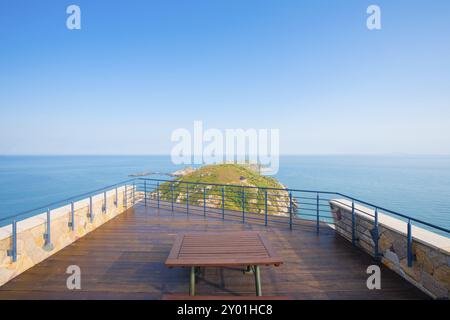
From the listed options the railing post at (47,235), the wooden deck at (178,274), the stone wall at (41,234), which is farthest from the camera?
the railing post at (47,235)

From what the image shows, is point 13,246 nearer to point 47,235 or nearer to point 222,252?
point 47,235

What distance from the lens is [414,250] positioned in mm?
2799

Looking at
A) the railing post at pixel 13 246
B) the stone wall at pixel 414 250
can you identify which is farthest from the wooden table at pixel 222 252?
the railing post at pixel 13 246

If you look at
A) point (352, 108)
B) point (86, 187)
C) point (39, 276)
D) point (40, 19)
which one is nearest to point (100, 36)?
point (40, 19)

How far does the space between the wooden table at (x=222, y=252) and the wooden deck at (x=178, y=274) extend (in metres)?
0.37

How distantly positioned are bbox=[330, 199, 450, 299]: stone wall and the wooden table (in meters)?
1.76

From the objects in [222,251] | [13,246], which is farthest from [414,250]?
[13,246]

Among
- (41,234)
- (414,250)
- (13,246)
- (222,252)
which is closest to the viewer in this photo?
(222,252)

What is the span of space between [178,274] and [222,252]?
92cm

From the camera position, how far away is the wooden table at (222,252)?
2371 mm

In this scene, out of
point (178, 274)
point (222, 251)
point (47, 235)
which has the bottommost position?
point (178, 274)

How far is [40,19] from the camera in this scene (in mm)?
13094

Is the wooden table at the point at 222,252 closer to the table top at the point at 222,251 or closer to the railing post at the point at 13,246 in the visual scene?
the table top at the point at 222,251
